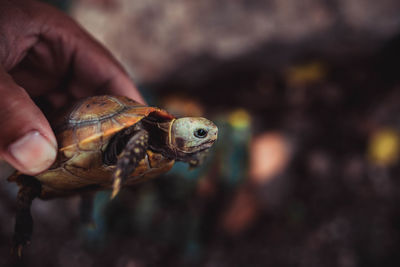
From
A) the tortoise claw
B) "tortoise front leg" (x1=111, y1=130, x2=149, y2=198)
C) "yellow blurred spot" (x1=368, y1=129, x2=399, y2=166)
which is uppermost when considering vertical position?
"tortoise front leg" (x1=111, y1=130, x2=149, y2=198)

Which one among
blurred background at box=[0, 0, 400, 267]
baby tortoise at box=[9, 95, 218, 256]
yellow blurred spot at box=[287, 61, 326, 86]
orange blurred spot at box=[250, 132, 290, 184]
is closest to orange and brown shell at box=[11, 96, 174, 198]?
Answer: baby tortoise at box=[9, 95, 218, 256]

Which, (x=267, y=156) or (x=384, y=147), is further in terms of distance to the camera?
(x=384, y=147)

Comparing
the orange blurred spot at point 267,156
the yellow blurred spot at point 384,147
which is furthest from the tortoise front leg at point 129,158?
the yellow blurred spot at point 384,147

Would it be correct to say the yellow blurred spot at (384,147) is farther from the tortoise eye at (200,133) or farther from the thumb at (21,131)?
the thumb at (21,131)

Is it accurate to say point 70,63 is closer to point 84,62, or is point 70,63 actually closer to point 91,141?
point 84,62

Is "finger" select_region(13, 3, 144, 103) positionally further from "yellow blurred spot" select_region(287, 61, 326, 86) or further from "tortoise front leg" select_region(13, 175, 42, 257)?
"yellow blurred spot" select_region(287, 61, 326, 86)

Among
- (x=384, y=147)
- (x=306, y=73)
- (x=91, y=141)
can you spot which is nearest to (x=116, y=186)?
(x=91, y=141)

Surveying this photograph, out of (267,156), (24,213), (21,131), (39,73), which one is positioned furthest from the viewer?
(267,156)
